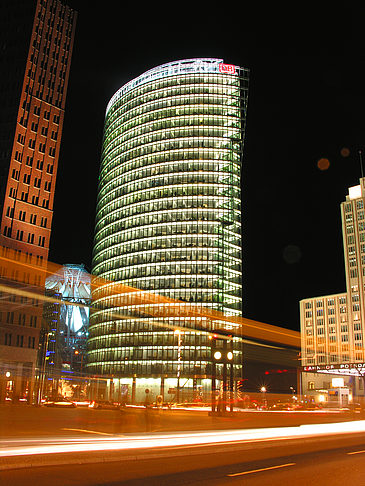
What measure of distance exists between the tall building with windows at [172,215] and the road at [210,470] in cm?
9211

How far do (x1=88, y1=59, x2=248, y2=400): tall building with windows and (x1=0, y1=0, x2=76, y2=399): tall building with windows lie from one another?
116 ft

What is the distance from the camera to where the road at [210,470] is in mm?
9984

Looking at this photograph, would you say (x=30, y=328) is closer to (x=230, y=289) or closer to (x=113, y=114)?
(x=230, y=289)

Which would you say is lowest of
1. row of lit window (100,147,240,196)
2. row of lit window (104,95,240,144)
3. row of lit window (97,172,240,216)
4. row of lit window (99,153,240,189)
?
row of lit window (97,172,240,216)

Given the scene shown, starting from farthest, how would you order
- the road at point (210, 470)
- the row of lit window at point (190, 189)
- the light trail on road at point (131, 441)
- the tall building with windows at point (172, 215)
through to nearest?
the row of lit window at point (190, 189) → the tall building with windows at point (172, 215) → the light trail on road at point (131, 441) → the road at point (210, 470)

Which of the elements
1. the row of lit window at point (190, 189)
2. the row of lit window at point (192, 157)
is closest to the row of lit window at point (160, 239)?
the row of lit window at point (190, 189)

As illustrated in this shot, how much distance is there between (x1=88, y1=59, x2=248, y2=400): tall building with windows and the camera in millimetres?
110250

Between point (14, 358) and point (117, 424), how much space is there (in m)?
63.4

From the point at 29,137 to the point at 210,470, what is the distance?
83.5m

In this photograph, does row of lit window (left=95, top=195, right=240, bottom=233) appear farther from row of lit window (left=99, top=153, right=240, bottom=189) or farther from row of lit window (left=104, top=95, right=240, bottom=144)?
row of lit window (left=104, top=95, right=240, bottom=144)

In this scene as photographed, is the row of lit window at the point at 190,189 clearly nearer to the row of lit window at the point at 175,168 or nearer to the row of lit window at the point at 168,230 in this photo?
the row of lit window at the point at 175,168

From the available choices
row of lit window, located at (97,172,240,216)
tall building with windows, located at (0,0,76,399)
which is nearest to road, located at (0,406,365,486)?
tall building with windows, located at (0,0,76,399)

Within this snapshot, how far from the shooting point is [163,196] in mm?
119312

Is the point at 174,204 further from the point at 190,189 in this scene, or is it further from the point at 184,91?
the point at 184,91
